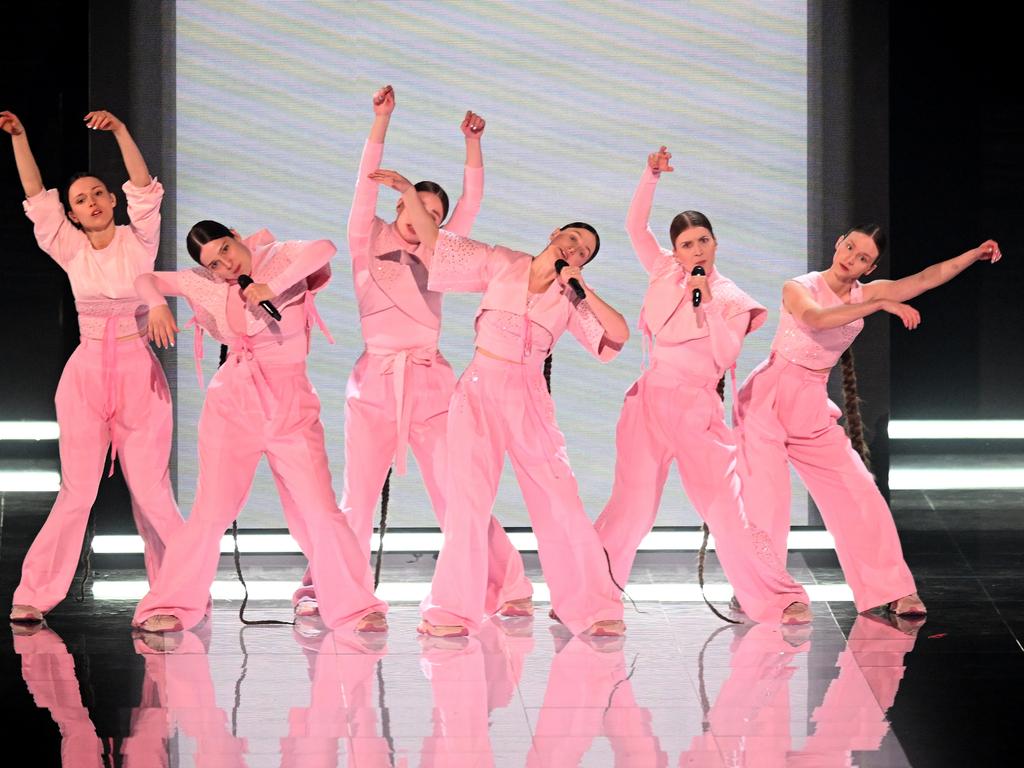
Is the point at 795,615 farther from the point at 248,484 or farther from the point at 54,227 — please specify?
the point at 54,227

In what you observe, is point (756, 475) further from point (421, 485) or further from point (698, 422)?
point (421, 485)

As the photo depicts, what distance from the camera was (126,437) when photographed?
209 inches

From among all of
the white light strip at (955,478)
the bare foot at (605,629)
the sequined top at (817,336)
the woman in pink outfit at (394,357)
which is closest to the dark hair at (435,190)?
the woman in pink outfit at (394,357)

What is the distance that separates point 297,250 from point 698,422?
1300mm

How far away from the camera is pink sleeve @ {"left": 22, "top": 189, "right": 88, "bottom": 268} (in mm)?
5285

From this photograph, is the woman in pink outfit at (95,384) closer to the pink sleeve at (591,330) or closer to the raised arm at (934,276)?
the pink sleeve at (591,330)

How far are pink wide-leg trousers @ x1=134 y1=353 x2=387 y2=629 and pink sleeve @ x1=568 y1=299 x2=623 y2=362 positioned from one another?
0.83 m

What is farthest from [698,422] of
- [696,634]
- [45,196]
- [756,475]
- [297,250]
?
[45,196]

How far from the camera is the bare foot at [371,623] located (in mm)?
5105

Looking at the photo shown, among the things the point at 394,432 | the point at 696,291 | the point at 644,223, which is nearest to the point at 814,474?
the point at 696,291

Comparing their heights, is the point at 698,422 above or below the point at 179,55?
below

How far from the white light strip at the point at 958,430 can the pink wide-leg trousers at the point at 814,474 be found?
3.23 meters

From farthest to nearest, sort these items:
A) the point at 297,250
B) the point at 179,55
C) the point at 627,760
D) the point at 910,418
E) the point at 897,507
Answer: the point at 910,418
the point at 897,507
the point at 179,55
the point at 297,250
the point at 627,760

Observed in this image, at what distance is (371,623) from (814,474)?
147 centimetres
